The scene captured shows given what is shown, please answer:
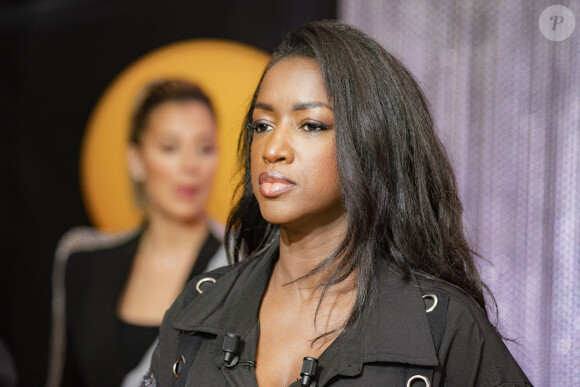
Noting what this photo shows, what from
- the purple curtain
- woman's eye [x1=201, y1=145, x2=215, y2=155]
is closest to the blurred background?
the purple curtain

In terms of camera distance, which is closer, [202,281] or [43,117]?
[202,281]

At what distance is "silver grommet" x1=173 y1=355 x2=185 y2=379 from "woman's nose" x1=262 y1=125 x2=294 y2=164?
0.52 metres

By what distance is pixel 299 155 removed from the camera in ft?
5.45

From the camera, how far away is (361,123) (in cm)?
165

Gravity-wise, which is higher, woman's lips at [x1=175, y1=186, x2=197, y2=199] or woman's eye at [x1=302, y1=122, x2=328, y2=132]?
woman's eye at [x1=302, y1=122, x2=328, y2=132]

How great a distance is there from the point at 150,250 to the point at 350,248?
1.81m

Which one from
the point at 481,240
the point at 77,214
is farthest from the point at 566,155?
the point at 77,214

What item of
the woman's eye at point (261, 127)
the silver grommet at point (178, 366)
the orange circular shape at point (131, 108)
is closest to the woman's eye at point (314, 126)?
the woman's eye at point (261, 127)

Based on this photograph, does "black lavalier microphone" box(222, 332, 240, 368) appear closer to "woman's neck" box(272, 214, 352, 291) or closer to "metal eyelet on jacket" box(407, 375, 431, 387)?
"woman's neck" box(272, 214, 352, 291)

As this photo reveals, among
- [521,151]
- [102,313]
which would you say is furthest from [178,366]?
[102,313]

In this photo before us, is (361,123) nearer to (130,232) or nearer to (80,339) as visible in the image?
(130,232)

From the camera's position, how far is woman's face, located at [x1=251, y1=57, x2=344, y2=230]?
5.43ft

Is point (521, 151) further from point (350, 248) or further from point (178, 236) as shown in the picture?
point (178, 236)

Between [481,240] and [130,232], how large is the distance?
1.55m
